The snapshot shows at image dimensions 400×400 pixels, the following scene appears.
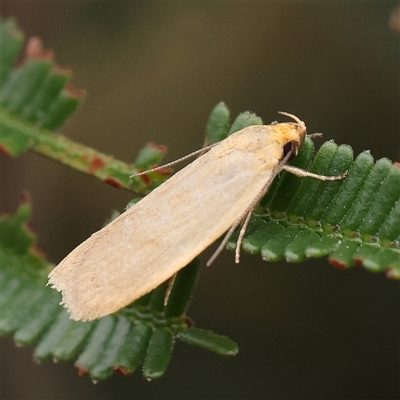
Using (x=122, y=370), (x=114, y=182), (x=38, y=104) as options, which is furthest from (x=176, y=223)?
(x=38, y=104)

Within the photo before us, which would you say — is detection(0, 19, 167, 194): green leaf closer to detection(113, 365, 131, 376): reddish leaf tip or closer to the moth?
the moth

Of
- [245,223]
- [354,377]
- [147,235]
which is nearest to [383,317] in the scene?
[354,377]

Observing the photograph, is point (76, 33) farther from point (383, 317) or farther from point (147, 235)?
point (383, 317)

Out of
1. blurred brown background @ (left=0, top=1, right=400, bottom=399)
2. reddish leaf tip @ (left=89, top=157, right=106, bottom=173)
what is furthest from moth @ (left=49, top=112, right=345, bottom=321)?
blurred brown background @ (left=0, top=1, right=400, bottom=399)

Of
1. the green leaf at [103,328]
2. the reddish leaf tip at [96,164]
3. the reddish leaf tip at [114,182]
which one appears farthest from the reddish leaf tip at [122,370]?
the reddish leaf tip at [96,164]

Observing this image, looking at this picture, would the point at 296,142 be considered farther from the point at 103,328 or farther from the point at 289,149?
the point at 103,328

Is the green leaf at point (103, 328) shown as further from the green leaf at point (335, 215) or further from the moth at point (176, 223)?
the green leaf at point (335, 215)
